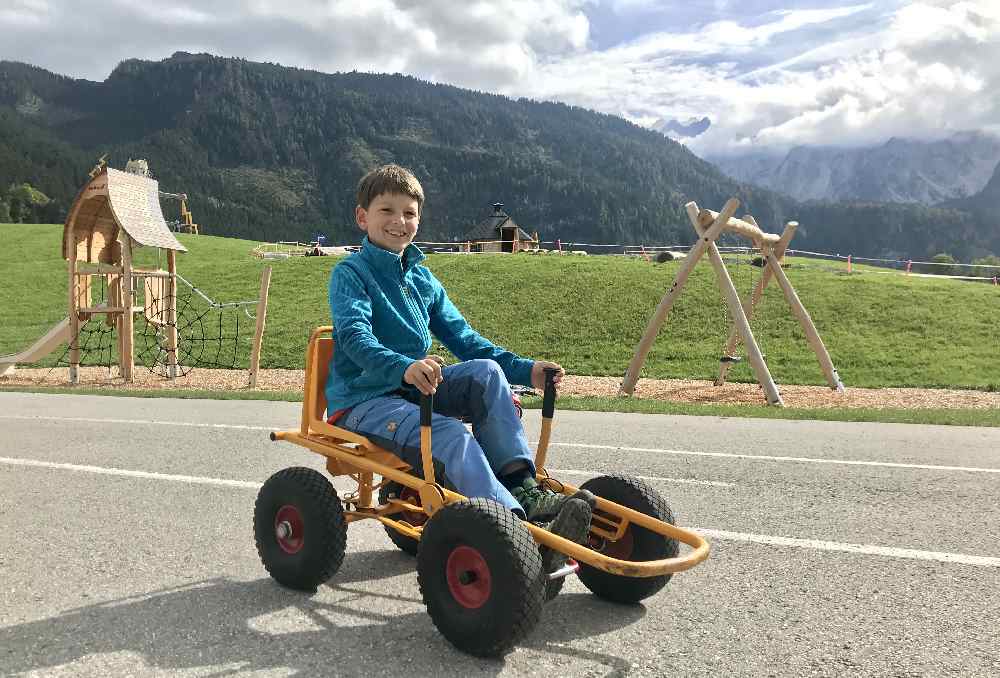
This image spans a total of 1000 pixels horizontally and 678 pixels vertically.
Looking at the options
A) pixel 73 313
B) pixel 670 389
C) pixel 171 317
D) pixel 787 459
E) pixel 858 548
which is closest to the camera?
pixel 858 548

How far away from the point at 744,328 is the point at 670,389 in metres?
2.30

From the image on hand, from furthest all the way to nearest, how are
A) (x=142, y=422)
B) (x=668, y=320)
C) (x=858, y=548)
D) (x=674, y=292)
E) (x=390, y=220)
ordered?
(x=668, y=320)
(x=674, y=292)
(x=142, y=422)
(x=858, y=548)
(x=390, y=220)

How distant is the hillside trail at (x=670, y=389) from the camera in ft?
41.2

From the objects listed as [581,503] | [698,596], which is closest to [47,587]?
[581,503]

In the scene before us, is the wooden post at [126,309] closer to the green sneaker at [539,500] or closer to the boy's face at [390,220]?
the boy's face at [390,220]

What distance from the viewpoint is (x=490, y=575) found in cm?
273

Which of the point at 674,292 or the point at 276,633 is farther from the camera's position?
the point at 674,292

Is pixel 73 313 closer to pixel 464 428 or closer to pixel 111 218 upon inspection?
pixel 111 218

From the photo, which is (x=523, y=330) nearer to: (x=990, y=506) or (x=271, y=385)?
(x=271, y=385)

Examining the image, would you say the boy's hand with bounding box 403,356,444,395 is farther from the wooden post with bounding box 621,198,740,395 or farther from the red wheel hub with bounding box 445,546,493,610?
the wooden post with bounding box 621,198,740,395

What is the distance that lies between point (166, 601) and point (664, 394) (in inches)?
430

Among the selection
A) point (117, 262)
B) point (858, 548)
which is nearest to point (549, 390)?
point (858, 548)

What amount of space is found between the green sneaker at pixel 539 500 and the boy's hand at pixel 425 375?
1.81 ft

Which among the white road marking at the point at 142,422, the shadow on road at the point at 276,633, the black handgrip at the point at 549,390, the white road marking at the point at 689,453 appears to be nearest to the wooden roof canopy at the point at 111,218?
the white road marking at the point at 142,422
